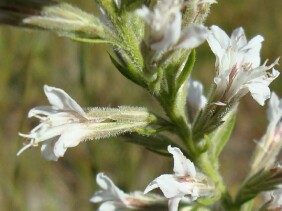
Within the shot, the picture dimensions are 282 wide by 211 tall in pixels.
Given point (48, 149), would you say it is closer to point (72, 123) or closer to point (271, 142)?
point (72, 123)

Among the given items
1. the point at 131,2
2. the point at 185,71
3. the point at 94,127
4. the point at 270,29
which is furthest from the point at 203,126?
the point at 270,29

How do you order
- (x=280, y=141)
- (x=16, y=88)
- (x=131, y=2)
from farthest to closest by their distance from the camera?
A: (x=16, y=88)
(x=280, y=141)
(x=131, y=2)

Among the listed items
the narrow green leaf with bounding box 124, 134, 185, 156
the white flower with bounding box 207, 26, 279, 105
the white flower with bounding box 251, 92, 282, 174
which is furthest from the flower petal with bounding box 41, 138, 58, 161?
the white flower with bounding box 251, 92, 282, 174

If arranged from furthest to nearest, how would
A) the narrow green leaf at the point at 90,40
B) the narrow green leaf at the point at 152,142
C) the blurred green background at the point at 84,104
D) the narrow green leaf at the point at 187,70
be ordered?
the blurred green background at the point at 84,104
the narrow green leaf at the point at 152,142
the narrow green leaf at the point at 187,70
the narrow green leaf at the point at 90,40

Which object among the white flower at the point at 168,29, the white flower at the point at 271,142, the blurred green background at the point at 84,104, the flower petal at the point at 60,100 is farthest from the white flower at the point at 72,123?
the blurred green background at the point at 84,104

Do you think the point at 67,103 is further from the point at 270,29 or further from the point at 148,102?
the point at 270,29

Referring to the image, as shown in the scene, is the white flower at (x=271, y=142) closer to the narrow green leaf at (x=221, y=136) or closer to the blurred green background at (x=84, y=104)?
the narrow green leaf at (x=221, y=136)

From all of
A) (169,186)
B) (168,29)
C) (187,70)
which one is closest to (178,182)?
(169,186)

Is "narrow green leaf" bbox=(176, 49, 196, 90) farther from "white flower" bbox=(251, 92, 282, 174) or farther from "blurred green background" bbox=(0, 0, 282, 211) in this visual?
"blurred green background" bbox=(0, 0, 282, 211)
